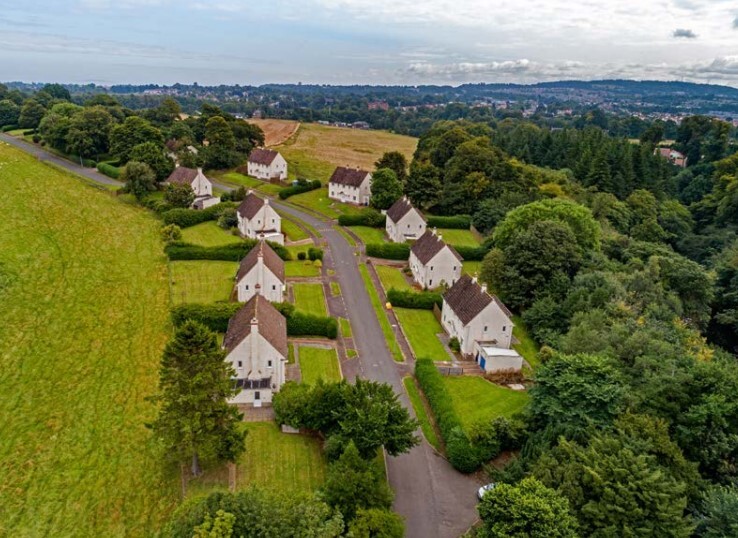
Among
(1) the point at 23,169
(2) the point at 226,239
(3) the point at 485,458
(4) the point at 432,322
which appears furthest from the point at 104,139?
(3) the point at 485,458

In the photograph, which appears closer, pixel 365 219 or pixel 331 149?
pixel 365 219

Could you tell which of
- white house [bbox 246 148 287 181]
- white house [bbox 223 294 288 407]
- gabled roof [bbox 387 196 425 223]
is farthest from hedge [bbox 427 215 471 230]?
white house [bbox 223 294 288 407]

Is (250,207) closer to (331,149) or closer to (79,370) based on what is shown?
(79,370)

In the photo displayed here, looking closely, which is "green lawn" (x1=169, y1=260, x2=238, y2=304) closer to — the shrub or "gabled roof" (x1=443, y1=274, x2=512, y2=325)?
the shrub

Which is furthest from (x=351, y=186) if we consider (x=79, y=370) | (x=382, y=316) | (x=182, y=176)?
(x=79, y=370)

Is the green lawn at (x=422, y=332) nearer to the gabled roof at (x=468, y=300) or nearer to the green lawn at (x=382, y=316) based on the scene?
the green lawn at (x=382, y=316)

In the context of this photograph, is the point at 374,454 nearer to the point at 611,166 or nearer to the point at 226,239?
the point at 226,239

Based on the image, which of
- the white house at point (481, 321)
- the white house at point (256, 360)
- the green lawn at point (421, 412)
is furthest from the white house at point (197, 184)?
the green lawn at point (421, 412)
